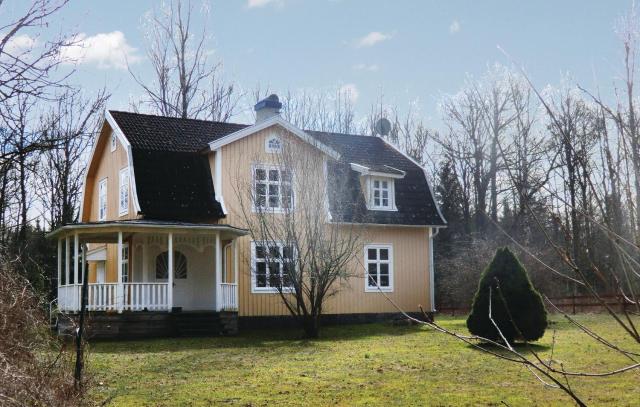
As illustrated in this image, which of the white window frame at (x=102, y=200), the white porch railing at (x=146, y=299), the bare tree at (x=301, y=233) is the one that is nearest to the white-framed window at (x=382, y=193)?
the bare tree at (x=301, y=233)

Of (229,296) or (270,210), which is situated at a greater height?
(270,210)

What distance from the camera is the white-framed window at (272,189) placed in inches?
822

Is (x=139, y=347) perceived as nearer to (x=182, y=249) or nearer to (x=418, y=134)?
(x=182, y=249)

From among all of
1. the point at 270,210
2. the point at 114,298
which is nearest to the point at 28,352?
the point at 114,298

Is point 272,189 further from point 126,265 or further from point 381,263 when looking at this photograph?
point 126,265

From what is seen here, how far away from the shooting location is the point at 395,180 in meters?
27.0

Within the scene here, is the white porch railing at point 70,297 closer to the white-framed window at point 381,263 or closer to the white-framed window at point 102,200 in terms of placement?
the white-framed window at point 102,200

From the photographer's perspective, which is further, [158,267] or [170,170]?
[158,267]

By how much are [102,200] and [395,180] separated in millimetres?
10538

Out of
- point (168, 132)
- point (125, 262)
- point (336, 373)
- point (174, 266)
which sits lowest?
point (336, 373)

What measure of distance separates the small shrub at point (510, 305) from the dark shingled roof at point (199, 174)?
5.54 meters

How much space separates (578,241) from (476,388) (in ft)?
28.0

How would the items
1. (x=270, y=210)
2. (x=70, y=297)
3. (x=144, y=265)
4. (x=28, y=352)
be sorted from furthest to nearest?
(x=270, y=210)
(x=144, y=265)
(x=70, y=297)
(x=28, y=352)

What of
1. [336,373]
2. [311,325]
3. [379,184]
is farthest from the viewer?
[379,184]
